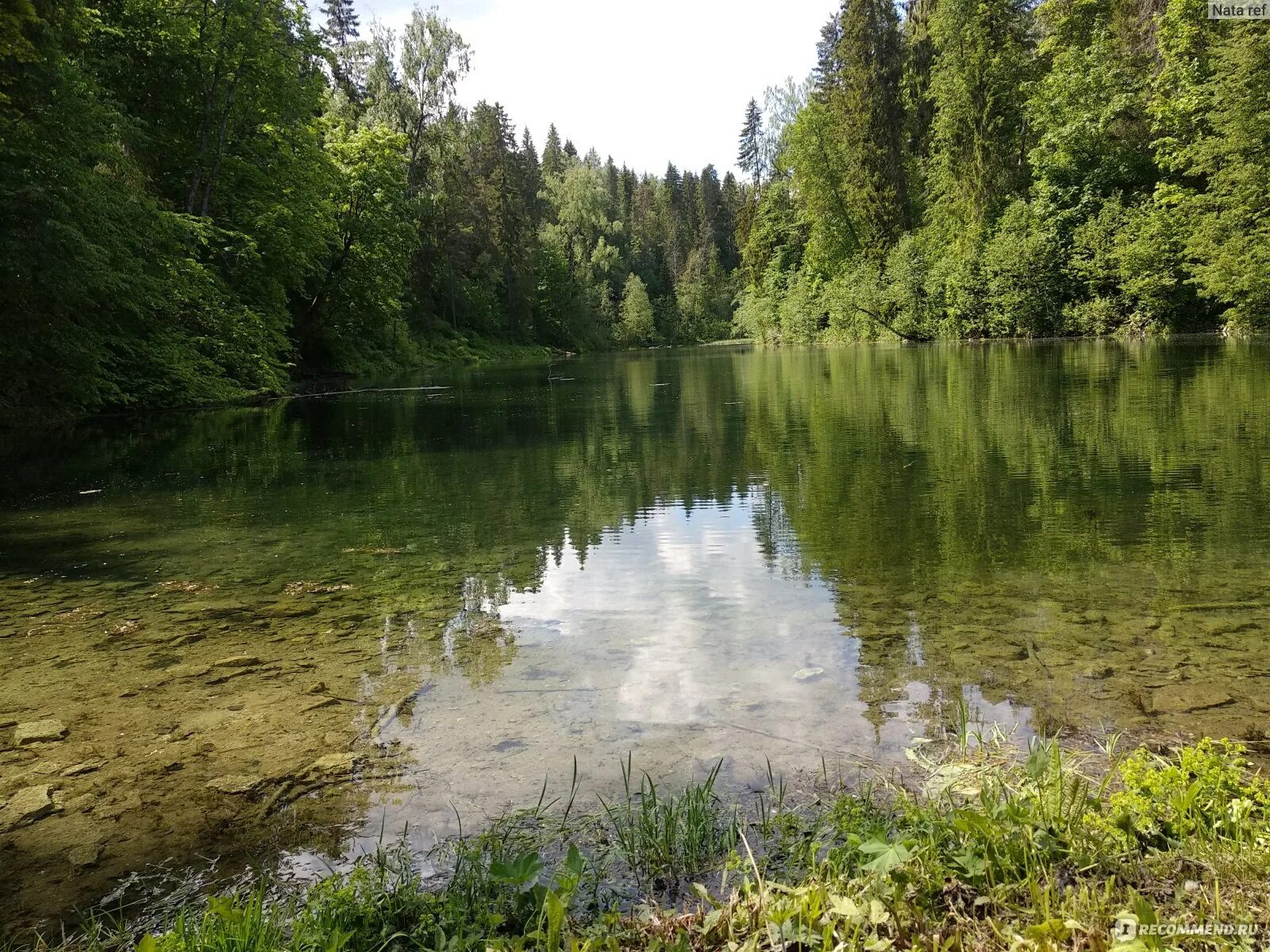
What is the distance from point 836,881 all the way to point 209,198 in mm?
28808

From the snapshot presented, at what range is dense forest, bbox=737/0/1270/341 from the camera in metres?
28.0

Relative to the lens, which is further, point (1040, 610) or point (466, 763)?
point (1040, 610)

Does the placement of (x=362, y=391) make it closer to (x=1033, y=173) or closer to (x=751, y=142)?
(x=1033, y=173)

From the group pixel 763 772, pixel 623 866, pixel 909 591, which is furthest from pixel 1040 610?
pixel 623 866

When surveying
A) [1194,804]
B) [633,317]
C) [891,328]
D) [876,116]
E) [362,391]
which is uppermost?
[876,116]

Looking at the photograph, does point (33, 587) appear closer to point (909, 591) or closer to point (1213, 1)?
point (909, 591)

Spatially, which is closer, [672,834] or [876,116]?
[672,834]

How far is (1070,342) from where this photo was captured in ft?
109

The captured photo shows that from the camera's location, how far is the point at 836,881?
7.54 feet

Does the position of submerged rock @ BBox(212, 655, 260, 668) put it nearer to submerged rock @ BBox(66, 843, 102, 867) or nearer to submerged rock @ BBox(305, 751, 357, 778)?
submerged rock @ BBox(305, 751, 357, 778)

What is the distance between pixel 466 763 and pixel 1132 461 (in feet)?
27.4

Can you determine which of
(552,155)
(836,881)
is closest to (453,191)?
(552,155)

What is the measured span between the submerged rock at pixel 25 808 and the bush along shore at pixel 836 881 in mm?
877

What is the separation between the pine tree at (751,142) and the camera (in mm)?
85500
